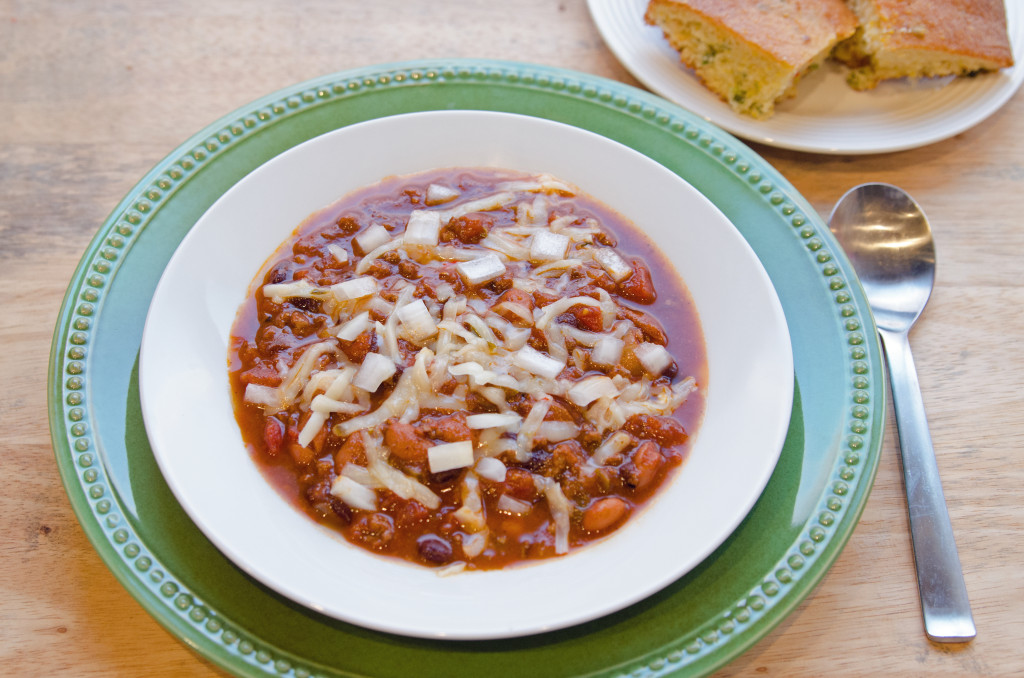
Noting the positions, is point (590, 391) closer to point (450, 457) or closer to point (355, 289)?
point (450, 457)

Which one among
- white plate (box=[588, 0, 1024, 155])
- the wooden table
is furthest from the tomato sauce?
white plate (box=[588, 0, 1024, 155])

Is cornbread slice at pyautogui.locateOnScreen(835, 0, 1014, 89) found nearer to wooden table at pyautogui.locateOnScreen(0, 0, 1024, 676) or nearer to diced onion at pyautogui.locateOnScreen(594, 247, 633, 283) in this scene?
wooden table at pyautogui.locateOnScreen(0, 0, 1024, 676)

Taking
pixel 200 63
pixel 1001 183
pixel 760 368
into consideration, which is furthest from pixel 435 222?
pixel 1001 183

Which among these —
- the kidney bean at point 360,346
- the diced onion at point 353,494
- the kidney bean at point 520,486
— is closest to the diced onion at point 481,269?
the kidney bean at point 360,346

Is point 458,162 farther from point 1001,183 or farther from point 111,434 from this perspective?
point 1001,183

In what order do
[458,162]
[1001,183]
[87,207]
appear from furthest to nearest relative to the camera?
[1001,183] → [87,207] → [458,162]

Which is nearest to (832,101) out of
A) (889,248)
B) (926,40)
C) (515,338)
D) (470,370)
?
(926,40)
